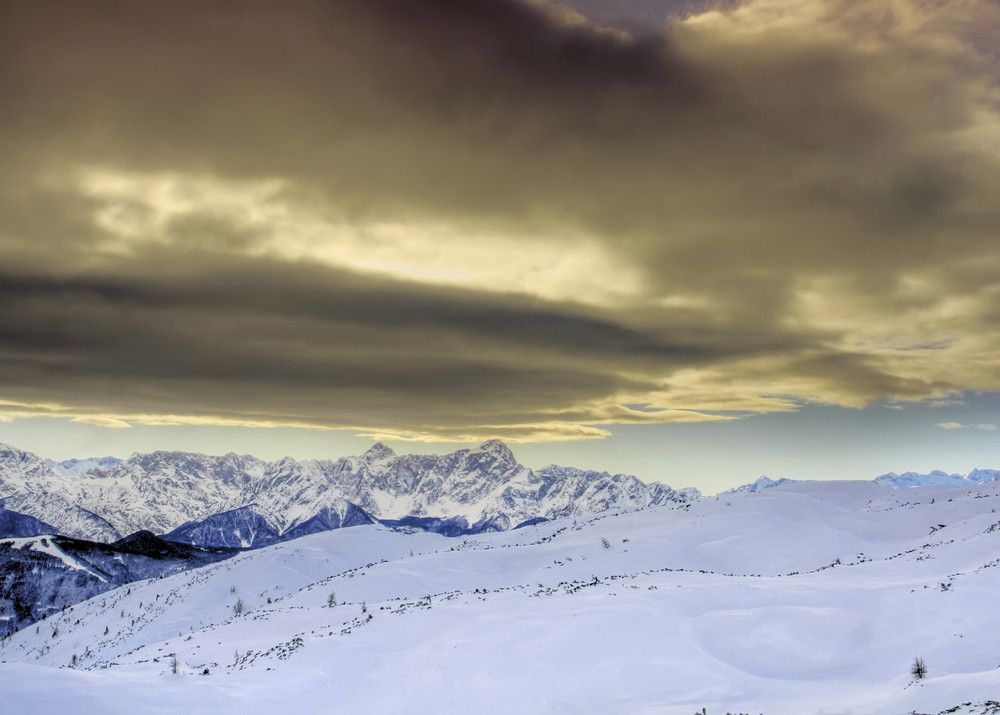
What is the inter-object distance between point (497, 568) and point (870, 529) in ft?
112

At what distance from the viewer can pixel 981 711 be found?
1583 cm

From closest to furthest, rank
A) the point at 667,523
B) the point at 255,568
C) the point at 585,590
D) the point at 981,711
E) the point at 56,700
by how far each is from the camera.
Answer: the point at 981,711 → the point at 56,700 → the point at 585,590 → the point at 667,523 → the point at 255,568

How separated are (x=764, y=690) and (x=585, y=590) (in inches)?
615

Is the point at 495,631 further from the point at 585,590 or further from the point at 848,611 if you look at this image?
the point at 848,611

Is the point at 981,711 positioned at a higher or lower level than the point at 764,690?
higher

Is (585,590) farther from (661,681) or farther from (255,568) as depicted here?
(255,568)

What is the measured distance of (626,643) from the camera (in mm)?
28109

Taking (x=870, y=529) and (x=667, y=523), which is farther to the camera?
(x=667, y=523)

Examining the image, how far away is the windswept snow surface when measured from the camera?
22.5 metres

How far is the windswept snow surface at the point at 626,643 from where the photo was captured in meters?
22.5

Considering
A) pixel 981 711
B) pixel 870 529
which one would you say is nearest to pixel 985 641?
pixel 981 711

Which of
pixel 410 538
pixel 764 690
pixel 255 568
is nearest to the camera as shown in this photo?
pixel 764 690

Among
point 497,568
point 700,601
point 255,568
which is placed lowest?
point 255,568

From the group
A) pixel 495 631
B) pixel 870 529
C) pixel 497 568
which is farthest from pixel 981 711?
pixel 870 529
